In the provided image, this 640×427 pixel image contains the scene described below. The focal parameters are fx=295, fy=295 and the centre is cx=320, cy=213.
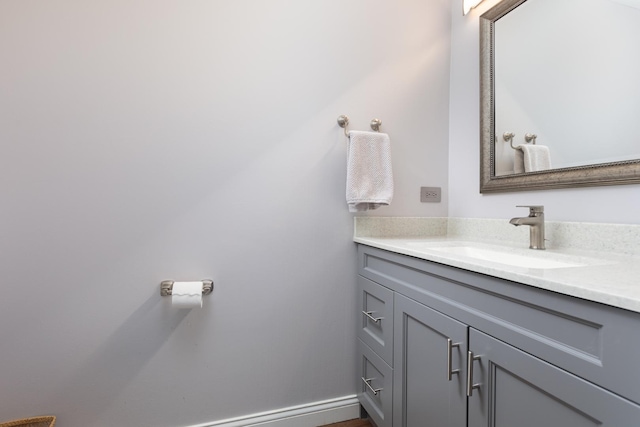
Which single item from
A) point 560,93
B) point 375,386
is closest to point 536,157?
point 560,93

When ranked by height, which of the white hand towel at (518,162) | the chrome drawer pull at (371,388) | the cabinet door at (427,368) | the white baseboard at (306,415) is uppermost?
the white hand towel at (518,162)

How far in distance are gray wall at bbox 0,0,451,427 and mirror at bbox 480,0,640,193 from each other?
39cm

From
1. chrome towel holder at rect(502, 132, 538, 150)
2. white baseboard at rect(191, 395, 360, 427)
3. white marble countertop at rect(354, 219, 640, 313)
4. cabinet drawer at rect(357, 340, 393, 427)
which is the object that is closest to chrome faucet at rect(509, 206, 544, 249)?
white marble countertop at rect(354, 219, 640, 313)

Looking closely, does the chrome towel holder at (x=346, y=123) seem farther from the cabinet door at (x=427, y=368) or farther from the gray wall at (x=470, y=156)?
the cabinet door at (x=427, y=368)

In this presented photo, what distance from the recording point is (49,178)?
42.4 inches

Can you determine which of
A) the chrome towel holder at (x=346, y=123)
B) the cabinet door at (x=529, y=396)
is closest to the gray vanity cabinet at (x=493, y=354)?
the cabinet door at (x=529, y=396)

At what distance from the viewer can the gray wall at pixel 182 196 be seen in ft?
3.51

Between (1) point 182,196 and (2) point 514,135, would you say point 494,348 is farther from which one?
(1) point 182,196

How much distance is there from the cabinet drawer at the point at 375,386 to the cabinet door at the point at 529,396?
1.39ft

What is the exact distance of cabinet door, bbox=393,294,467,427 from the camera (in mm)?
807

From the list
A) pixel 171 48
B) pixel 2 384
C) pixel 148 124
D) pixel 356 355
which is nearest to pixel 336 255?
pixel 356 355

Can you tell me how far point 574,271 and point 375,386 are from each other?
918 mm

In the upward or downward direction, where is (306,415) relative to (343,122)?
downward

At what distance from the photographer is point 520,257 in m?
1.02
